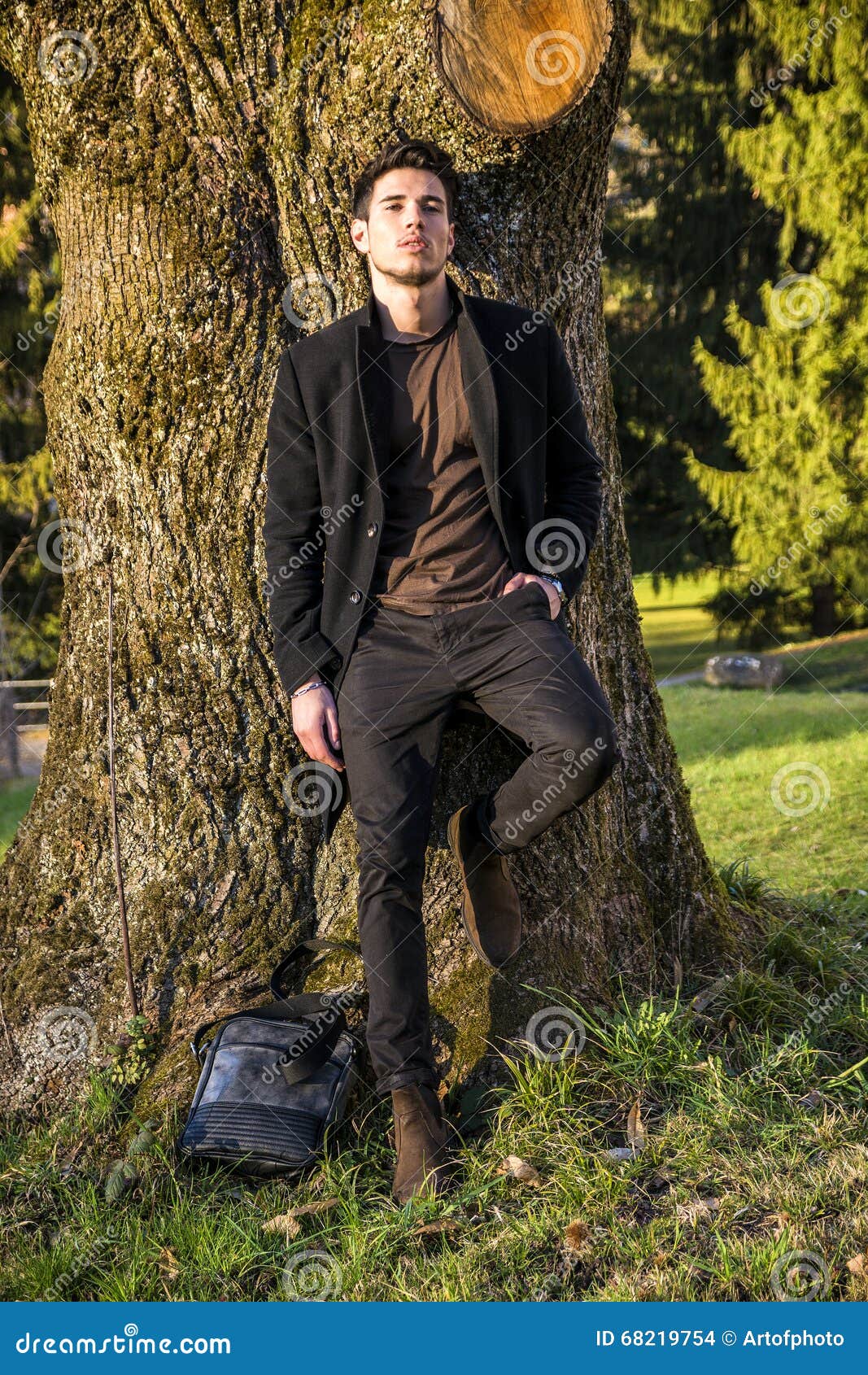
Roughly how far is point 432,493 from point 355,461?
242mm

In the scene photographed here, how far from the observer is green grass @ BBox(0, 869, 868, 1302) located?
281 centimetres

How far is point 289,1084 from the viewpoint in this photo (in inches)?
129

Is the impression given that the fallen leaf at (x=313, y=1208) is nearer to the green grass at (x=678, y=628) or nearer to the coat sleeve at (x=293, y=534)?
the coat sleeve at (x=293, y=534)

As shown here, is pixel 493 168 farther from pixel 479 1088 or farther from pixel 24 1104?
pixel 24 1104

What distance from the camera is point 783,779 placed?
9.21 meters

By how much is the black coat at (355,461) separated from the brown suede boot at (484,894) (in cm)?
38

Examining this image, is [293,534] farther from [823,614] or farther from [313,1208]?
[823,614]

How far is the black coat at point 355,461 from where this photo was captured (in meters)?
3.37

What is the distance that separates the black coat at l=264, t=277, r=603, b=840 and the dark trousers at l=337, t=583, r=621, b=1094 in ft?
0.44

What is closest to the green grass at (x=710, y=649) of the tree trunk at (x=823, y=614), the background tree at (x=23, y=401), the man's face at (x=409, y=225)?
the tree trunk at (x=823, y=614)

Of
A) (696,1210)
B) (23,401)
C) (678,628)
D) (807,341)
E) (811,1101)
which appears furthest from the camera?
(678,628)

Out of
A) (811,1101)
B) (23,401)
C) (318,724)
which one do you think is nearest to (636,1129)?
(811,1101)

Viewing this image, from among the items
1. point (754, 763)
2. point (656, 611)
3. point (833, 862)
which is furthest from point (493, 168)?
point (656, 611)

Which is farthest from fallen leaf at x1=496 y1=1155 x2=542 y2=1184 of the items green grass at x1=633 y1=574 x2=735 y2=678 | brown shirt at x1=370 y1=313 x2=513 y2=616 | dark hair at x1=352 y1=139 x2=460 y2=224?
green grass at x1=633 y1=574 x2=735 y2=678
